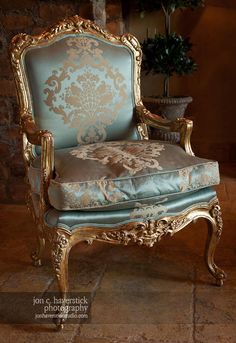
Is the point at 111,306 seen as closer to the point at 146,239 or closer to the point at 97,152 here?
the point at 146,239

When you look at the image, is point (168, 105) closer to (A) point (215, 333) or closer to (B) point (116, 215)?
(B) point (116, 215)

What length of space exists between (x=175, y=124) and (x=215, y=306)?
76 centimetres

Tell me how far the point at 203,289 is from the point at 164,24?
2218mm

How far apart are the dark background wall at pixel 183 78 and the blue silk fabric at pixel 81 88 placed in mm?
795

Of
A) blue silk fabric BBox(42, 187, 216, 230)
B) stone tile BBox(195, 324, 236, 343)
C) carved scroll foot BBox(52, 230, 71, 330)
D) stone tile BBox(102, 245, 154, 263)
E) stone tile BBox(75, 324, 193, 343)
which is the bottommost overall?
stone tile BBox(195, 324, 236, 343)

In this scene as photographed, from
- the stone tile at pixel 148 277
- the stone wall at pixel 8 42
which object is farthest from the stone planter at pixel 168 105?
the stone tile at pixel 148 277

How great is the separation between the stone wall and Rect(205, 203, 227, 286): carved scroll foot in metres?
1.51

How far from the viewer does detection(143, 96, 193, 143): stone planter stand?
3014mm

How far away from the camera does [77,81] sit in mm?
1941

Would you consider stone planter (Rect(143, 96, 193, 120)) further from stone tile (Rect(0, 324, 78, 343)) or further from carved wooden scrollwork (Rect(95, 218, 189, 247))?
stone tile (Rect(0, 324, 78, 343))

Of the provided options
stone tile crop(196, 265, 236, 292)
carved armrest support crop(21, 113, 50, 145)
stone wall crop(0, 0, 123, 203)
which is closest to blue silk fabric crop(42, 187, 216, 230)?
carved armrest support crop(21, 113, 50, 145)

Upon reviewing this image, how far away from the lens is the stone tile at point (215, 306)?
5.18 ft

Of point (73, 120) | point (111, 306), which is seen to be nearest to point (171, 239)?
point (111, 306)

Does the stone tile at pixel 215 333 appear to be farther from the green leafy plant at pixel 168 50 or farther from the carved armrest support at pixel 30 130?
the green leafy plant at pixel 168 50
